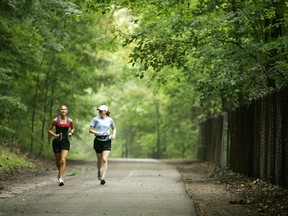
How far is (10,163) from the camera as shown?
2047 cm

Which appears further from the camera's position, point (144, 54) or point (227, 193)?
point (144, 54)

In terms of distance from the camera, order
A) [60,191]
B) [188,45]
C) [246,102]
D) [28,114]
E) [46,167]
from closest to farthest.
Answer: [60,191]
[188,45]
[246,102]
[46,167]
[28,114]

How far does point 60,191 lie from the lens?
13.5 m

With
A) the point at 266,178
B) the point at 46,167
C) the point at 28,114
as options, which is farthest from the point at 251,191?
the point at 28,114

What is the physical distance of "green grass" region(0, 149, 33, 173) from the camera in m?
19.5

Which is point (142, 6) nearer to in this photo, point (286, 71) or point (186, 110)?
point (286, 71)

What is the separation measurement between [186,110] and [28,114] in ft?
53.3

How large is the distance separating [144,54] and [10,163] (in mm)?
7441

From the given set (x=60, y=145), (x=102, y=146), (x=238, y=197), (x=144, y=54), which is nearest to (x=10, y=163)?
(x=60, y=145)

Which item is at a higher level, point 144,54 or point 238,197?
point 144,54

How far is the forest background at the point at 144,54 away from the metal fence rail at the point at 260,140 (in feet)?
2.24

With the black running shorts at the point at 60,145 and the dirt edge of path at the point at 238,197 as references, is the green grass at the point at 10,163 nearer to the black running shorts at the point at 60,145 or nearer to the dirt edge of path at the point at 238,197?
the black running shorts at the point at 60,145

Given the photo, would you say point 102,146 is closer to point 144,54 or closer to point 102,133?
point 102,133

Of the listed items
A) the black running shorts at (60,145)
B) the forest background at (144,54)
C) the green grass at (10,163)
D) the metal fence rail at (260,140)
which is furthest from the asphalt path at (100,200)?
the green grass at (10,163)
